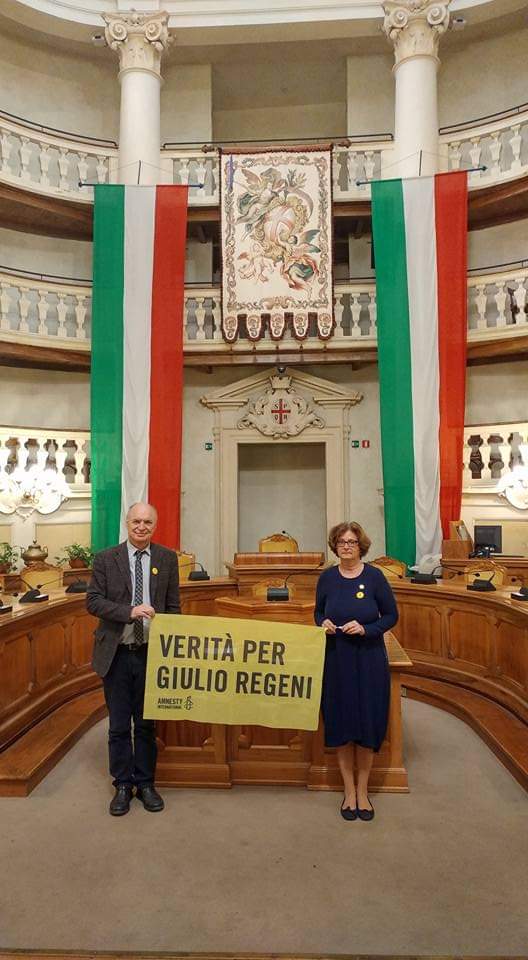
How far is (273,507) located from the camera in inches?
468

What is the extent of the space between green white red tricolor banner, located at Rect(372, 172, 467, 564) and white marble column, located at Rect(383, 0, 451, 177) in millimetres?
761

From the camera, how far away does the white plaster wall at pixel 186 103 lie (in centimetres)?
1204

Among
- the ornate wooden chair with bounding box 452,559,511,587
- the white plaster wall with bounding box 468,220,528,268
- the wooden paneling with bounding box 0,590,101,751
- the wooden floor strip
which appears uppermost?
the white plaster wall with bounding box 468,220,528,268

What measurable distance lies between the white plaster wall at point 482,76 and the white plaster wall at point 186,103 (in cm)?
413

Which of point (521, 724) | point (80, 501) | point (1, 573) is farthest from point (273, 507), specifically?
point (521, 724)

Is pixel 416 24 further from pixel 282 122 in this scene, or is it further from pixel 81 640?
pixel 81 640

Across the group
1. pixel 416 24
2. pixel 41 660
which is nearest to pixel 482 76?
pixel 416 24

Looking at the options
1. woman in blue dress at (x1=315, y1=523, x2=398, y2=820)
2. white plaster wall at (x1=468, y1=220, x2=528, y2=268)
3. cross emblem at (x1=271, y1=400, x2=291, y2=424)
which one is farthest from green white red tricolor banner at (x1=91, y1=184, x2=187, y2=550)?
woman in blue dress at (x1=315, y1=523, x2=398, y2=820)

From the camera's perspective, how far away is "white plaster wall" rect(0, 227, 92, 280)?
11320mm

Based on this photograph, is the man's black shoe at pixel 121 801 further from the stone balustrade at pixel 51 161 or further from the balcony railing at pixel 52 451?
the stone balustrade at pixel 51 161

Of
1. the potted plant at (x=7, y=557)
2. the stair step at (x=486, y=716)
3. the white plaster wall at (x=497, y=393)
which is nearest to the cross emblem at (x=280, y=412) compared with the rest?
the white plaster wall at (x=497, y=393)

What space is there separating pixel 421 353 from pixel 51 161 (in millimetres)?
6486

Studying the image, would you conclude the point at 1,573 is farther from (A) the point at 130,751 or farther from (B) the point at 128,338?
(A) the point at 130,751

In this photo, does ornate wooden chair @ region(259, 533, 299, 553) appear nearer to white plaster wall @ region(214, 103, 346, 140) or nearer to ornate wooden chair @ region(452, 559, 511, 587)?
ornate wooden chair @ region(452, 559, 511, 587)
